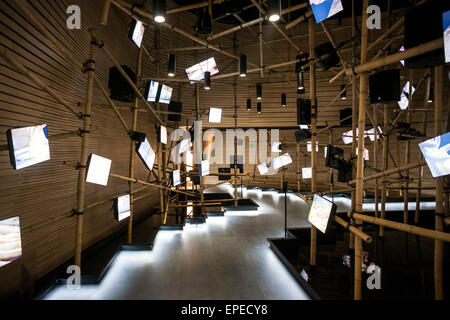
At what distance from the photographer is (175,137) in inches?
236

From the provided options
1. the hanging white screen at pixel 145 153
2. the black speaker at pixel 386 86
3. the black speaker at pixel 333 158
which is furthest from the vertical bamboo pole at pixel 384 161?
the hanging white screen at pixel 145 153

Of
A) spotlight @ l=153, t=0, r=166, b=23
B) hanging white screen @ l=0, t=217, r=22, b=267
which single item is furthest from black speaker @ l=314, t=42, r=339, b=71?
hanging white screen @ l=0, t=217, r=22, b=267

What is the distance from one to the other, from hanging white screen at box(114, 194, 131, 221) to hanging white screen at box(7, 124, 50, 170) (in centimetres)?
138

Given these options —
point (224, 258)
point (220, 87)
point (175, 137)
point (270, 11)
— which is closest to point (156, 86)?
point (175, 137)

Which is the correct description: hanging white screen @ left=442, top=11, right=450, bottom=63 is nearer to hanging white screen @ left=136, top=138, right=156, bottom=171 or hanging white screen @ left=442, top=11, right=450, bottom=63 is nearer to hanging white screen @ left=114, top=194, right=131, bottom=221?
hanging white screen @ left=136, top=138, right=156, bottom=171

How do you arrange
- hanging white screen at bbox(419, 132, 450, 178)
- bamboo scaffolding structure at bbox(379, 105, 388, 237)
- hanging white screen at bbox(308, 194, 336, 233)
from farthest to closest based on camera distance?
1. bamboo scaffolding structure at bbox(379, 105, 388, 237)
2. hanging white screen at bbox(308, 194, 336, 233)
3. hanging white screen at bbox(419, 132, 450, 178)

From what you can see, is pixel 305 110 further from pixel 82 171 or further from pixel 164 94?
pixel 82 171

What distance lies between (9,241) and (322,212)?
10.2 feet

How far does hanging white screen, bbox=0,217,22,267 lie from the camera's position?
1.60 metres

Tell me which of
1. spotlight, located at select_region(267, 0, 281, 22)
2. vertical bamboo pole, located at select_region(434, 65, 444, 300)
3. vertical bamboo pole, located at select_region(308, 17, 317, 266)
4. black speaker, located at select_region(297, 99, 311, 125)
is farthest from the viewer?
black speaker, located at select_region(297, 99, 311, 125)

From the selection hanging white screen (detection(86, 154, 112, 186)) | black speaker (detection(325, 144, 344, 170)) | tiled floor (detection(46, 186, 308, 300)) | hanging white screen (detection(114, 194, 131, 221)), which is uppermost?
black speaker (detection(325, 144, 344, 170))

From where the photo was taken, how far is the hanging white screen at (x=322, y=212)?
2268 mm

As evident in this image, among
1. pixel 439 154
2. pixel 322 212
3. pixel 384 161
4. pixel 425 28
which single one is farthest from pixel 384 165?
pixel 425 28
